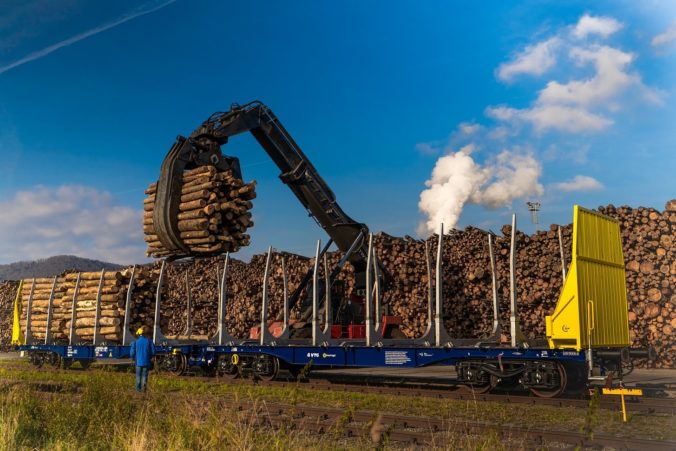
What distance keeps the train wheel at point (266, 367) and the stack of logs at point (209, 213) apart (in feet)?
9.75

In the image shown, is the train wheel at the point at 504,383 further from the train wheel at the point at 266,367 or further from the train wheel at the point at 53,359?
the train wheel at the point at 53,359

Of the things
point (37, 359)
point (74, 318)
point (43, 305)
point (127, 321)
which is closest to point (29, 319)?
point (43, 305)

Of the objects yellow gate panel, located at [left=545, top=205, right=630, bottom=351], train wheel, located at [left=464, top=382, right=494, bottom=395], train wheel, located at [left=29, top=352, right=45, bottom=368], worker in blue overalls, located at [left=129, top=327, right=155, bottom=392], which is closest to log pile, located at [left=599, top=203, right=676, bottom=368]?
yellow gate panel, located at [left=545, top=205, right=630, bottom=351]

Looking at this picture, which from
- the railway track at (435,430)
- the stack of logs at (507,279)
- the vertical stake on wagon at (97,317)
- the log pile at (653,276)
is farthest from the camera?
the vertical stake on wagon at (97,317)

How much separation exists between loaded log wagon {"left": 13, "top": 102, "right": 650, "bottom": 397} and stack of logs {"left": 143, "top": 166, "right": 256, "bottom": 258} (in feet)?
0.09

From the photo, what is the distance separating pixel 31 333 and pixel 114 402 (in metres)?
14.4

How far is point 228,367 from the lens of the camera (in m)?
14.2

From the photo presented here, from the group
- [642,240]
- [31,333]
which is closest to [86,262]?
[31,333]

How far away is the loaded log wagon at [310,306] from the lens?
10.3 m

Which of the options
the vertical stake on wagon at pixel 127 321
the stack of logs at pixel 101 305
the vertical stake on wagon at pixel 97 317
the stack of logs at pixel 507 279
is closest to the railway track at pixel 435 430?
the stack of logs at pixel 507 279

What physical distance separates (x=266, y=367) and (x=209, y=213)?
4.18m

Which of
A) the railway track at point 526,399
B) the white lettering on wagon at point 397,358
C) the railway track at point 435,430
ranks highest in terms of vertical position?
the white lettering on wagon at point 397,358

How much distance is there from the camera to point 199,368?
607 inches

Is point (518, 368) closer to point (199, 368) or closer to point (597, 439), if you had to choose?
point (597, 439)
